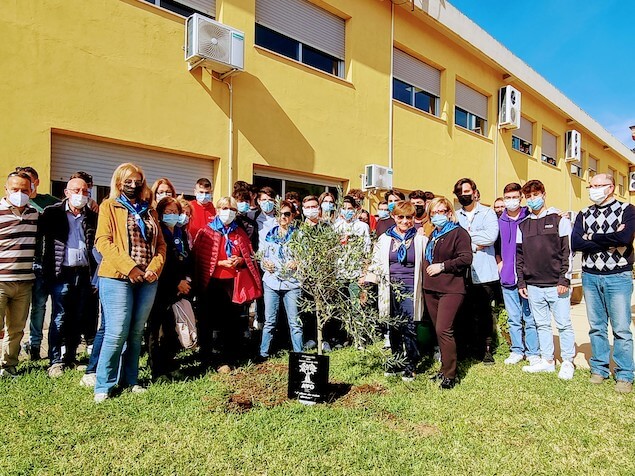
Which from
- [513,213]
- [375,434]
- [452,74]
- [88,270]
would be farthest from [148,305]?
[452,74]

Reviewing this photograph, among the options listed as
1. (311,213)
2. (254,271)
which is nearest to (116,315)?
(254,271)

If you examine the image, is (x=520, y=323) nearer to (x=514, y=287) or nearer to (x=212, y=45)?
(x=514, y=287)

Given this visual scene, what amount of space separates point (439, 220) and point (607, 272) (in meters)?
1.83

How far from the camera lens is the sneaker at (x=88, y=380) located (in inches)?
169

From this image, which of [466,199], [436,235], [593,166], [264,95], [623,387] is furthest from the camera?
[593,166]

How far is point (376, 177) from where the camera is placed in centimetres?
1006

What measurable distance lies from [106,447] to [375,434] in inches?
78.3

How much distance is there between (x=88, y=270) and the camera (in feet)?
15.8

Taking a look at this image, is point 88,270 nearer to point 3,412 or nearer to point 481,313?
point 3,412

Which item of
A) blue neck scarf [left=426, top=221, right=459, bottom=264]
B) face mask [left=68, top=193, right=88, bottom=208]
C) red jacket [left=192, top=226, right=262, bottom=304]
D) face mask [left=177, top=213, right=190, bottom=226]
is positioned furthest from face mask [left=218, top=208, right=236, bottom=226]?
blue neck scarf [left=426, top=221, right=459, bottom=264]

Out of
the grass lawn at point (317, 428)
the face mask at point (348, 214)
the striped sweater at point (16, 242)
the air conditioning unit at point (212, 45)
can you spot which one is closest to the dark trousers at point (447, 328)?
the grass lawn at point (317, 428)

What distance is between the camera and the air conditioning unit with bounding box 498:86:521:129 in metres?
14.7

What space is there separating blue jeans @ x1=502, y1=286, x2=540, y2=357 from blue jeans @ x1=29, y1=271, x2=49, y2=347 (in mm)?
5458

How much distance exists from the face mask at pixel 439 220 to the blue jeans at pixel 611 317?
5.59 feet
